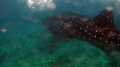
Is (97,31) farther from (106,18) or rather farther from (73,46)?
(73,46)

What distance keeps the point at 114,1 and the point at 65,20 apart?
645 inches

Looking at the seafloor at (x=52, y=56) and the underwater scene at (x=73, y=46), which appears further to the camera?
the seafloor at (x=52, y=56)

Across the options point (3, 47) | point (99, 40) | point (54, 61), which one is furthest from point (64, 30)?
point (3, 47)

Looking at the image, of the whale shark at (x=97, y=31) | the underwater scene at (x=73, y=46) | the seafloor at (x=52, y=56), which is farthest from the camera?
the seafloor at (x=52, y=56)

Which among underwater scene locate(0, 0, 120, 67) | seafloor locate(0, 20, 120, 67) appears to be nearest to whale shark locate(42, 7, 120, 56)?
underwater scene locate(0, 0, 120, 67)

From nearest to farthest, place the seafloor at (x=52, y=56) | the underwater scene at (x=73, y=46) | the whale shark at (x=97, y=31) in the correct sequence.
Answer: the whale shark at (x=97, y=31)
the underwater scene at (x=73, y=46)
the seafloor at (x=52, y=56)

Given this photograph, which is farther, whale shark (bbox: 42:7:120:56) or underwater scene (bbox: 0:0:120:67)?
underwater scene (bbox: 0:0:120:67)

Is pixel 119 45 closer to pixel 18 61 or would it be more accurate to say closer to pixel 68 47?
pixel 68 47

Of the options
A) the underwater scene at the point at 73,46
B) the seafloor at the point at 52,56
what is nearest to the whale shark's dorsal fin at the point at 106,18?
the underwater scene at the point at 73,46

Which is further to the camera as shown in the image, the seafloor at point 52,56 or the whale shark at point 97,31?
the seafloor at point 52,56

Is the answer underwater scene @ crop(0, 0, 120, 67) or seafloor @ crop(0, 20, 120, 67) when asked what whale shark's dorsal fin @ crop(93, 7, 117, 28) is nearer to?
underwater scene @ crop(0, 0, 120, 67)

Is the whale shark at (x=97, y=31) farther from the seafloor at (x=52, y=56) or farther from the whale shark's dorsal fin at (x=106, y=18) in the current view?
the seafloor at (x=52, y=56)

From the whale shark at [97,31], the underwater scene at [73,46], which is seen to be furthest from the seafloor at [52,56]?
the whale shark at [97,31]

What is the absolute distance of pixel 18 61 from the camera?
256 inches
